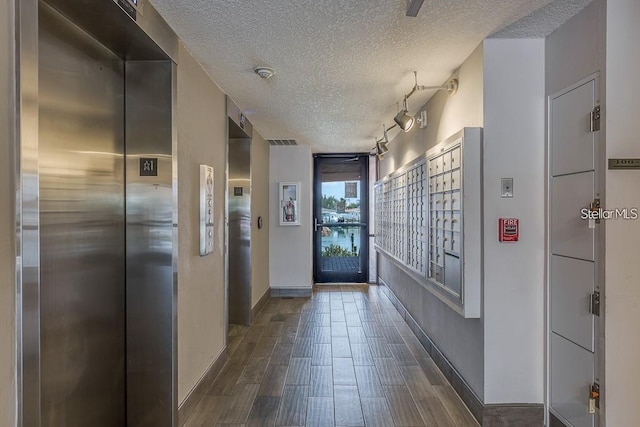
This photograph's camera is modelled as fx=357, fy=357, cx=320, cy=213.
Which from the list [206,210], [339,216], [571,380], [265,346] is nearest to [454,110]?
[571,380]

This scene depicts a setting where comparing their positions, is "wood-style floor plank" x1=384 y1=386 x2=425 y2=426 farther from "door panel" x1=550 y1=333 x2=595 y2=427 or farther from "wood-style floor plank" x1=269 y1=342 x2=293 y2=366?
"wood-style floor plank" x1=269 y1=342 x2=293 y2=366

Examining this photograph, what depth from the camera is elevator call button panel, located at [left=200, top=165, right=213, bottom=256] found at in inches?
97.0

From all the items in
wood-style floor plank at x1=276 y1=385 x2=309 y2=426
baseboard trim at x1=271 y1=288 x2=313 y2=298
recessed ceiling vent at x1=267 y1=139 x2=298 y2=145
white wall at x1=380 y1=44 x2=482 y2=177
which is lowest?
wood-style floor plank at x1=276 y1=385 x2=309 y2=426

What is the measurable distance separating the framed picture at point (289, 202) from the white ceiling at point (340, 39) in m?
2.27

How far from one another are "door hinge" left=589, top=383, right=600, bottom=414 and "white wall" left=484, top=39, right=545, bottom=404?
38 centimetres

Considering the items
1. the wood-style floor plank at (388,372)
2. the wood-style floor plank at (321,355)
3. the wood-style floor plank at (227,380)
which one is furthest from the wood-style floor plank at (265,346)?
the wood-style floor plank at (388,372)

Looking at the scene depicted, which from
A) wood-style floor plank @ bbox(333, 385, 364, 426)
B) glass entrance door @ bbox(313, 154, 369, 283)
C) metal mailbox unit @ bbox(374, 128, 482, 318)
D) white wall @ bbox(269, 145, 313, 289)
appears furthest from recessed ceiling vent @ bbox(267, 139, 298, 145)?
wood-style floor plank @ bbox(333, 385, 364, 426)

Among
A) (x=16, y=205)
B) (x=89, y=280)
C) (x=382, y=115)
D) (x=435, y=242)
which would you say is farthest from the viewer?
(x=382, y=115)

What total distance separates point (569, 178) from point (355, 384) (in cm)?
197

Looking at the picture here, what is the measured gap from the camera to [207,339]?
2.68m

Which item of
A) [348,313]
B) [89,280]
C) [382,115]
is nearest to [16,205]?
[89,280]

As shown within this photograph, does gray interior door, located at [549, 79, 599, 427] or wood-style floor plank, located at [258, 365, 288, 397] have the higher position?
gray interior door, located at [549, 79, 599, 427]

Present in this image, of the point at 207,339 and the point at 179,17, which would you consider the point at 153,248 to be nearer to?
the point at 207,339

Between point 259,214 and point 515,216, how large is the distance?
130 inches
